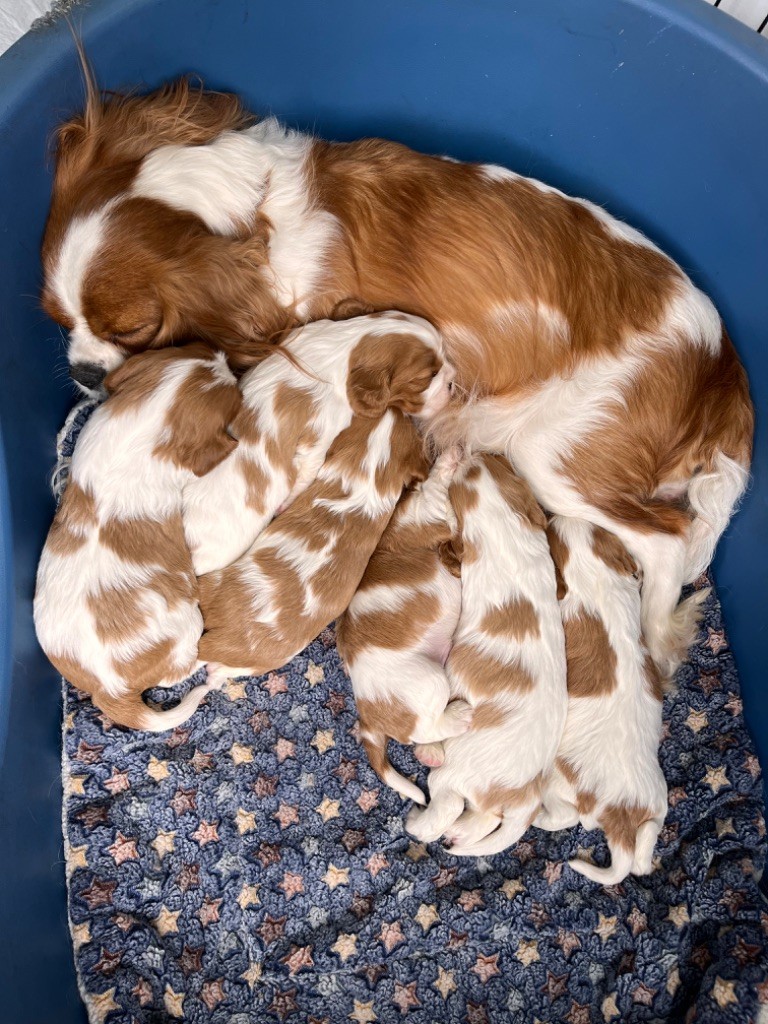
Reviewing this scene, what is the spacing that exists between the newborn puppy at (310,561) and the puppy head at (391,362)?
0.23 ft

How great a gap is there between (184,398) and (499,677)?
3.18 feet

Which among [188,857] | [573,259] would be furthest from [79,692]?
[573,259]

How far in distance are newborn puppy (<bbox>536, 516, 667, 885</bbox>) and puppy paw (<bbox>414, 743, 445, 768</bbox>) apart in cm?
27

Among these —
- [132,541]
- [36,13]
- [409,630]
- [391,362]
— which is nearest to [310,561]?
[409,630]

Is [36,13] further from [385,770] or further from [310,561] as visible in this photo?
[385,770]

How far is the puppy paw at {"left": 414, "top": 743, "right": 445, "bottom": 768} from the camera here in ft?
6.87

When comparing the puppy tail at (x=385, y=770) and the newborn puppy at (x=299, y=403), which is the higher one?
the newborn puppy at (x=299, y=403)

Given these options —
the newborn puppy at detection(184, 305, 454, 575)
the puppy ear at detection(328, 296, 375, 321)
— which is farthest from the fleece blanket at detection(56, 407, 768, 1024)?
the puppy ear at detection(328, 296, 375, 321)

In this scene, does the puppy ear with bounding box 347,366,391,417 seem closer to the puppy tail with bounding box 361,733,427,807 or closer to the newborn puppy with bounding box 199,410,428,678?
the newborn puppy with bounding box 199,410,428,678

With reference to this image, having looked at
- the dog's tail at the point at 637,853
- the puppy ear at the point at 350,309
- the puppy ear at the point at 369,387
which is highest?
the puppy ear at the point at 350,309

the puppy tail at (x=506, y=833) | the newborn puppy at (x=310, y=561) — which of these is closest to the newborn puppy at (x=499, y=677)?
the puppy tail at (x=506, y=833)

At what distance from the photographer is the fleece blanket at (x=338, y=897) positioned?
2010 millimetres

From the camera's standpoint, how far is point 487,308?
204 centimetres

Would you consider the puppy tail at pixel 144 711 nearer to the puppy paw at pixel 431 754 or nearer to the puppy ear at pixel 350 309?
the puppy paw at pixel 431 754
